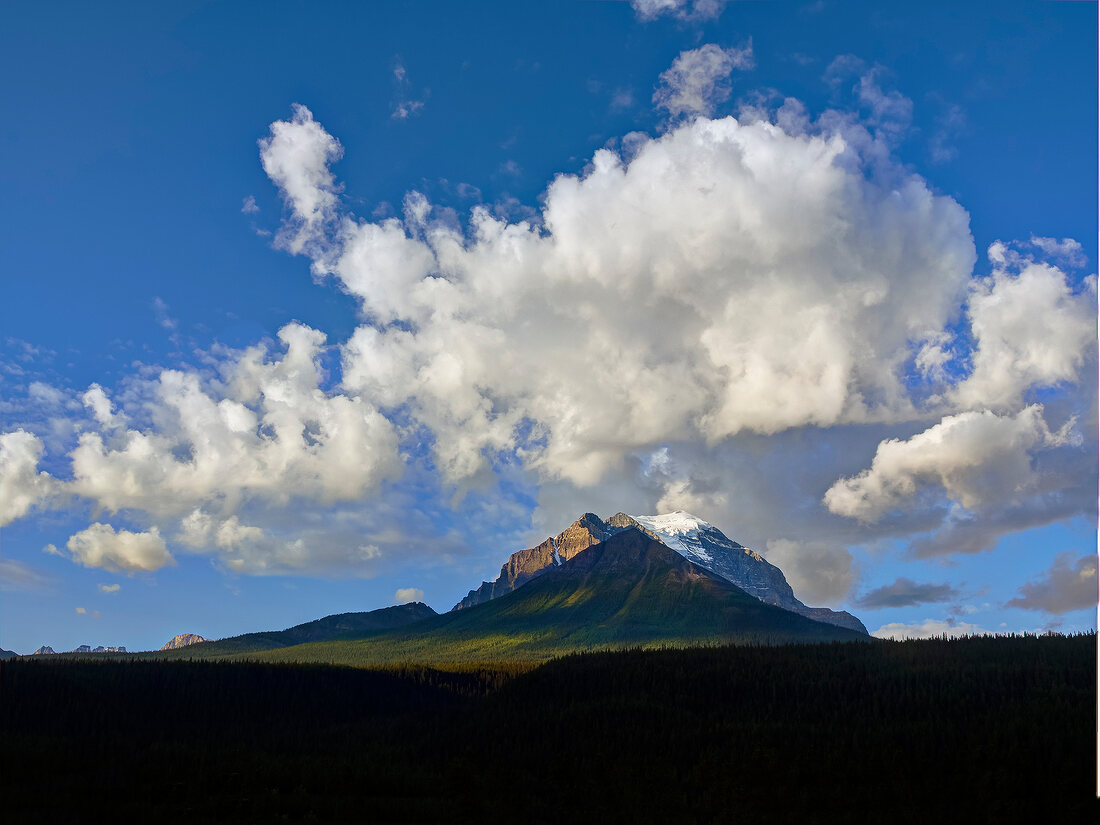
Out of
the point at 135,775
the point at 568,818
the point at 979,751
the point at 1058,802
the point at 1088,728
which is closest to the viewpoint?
the point at 1058,802

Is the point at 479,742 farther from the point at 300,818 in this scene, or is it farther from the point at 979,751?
the point at 979,751

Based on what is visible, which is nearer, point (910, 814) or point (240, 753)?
point (910, 814)

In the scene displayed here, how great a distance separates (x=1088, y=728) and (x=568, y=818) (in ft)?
334

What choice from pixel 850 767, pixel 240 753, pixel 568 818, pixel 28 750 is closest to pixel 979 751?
pixel 850 767

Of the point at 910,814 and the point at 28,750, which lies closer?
the point at 910,814

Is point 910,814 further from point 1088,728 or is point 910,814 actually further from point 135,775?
point 135,775

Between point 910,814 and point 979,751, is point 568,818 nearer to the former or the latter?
point 910,814

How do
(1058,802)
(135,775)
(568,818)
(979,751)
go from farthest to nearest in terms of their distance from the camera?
(135,775) → (979,751) → (568,818) → (1058,802)

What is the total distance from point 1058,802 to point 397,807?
319 ft

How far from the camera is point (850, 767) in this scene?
146m

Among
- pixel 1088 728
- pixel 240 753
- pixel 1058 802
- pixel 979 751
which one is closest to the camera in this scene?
pixel 1058 802

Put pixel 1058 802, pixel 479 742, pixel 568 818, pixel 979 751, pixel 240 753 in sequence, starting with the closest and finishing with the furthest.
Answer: pixel 1058 802 → pixel 568 818 → pixel 979 751 → pixel 240 753 → pixel 479 742

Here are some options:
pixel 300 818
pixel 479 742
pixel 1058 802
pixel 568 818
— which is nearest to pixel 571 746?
pixel 479 742

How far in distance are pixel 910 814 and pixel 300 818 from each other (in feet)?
292
